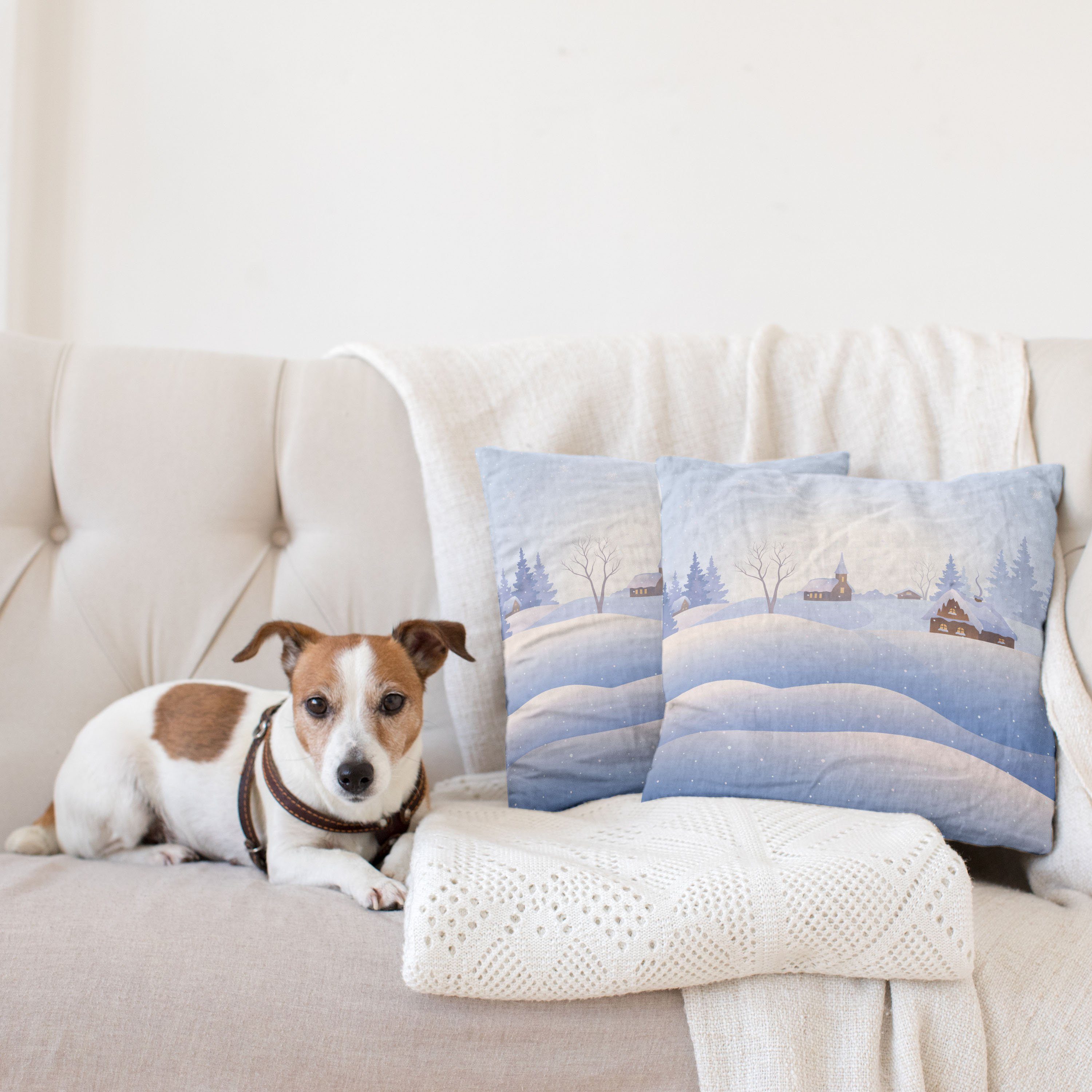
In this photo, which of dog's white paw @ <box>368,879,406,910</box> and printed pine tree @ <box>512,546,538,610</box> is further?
printed pine tree @ <box>512,546,538,610</box>

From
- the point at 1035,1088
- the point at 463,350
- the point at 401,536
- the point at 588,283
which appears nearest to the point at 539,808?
the point at 401,536

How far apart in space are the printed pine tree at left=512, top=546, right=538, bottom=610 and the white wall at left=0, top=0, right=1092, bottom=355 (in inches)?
35.5

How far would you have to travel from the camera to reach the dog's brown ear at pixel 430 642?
104cm

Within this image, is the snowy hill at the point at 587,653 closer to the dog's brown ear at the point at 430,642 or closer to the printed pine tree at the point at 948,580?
the dog's brown ear at the point at 430,642

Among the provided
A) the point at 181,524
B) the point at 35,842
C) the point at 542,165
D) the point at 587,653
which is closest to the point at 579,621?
the point at 587,653

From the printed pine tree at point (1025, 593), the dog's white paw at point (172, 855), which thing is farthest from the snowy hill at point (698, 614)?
the dog's white paw at point (172, 855)

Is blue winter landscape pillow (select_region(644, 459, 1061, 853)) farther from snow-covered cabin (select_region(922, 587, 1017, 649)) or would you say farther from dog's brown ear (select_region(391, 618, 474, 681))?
dog's brown ear (select_region(391, 618, 474, 681))

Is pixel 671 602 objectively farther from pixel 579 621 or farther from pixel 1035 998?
pixel 1035 998

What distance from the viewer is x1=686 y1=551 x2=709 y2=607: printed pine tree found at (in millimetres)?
1057

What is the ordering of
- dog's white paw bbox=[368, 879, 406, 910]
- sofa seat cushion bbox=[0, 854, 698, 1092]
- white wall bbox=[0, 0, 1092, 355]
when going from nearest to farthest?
1. sofa seat cushion bbox=[0, 854, 698, 1092]
2. dog's white paw bbox=[368, 879, 406, 910]
3. white wall bbox=[0, 0, 1092, 355]

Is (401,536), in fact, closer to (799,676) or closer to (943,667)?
(799,676)

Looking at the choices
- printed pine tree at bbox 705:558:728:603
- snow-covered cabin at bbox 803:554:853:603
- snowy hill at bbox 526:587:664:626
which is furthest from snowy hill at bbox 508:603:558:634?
snow-covered cabin at bbox 803:554:853:603

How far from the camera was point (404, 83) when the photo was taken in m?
1.78

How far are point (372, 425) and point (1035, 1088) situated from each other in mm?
1158
